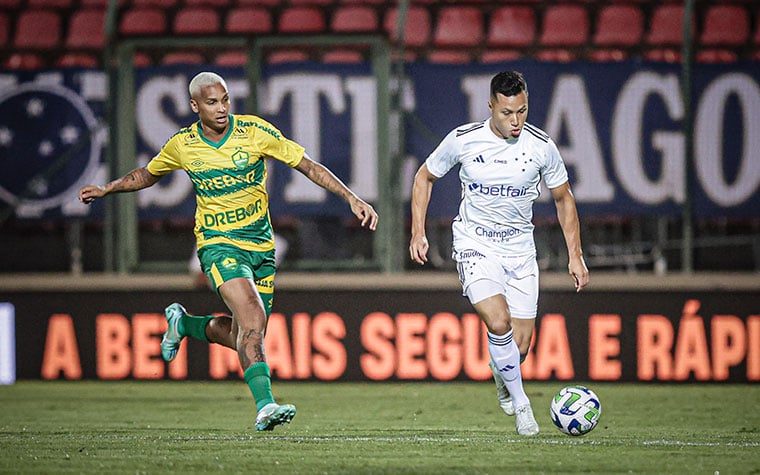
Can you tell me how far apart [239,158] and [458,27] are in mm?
4507

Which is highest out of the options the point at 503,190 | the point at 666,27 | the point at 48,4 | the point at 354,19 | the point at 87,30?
the point at 48,4

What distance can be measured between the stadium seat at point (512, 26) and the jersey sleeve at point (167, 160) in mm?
4366

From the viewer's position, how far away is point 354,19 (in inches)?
456

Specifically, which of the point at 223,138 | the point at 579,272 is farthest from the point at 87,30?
the point at 579,272

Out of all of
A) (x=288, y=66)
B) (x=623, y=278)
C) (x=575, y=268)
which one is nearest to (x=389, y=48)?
(x=288, y=66)

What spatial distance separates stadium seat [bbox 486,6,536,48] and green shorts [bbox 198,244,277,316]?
14.4ft

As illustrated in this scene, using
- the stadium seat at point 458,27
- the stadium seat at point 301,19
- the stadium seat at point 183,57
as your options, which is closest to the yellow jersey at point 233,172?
the stadium seat at point 183,57

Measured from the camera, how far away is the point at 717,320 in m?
10.1

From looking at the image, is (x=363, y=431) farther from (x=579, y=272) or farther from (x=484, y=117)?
(x=484, y=117)

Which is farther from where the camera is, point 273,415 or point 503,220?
point 503,220

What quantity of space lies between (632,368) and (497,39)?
2.97 m

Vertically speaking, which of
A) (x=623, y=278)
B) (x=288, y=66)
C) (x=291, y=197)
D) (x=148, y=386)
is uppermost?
(x=288, y=66)

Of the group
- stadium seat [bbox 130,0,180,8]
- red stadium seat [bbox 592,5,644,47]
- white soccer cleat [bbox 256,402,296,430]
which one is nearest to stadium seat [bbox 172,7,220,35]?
stadium seat [bbox 130,0,180,8]

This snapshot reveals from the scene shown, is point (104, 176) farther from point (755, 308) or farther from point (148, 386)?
point (755, 308)
